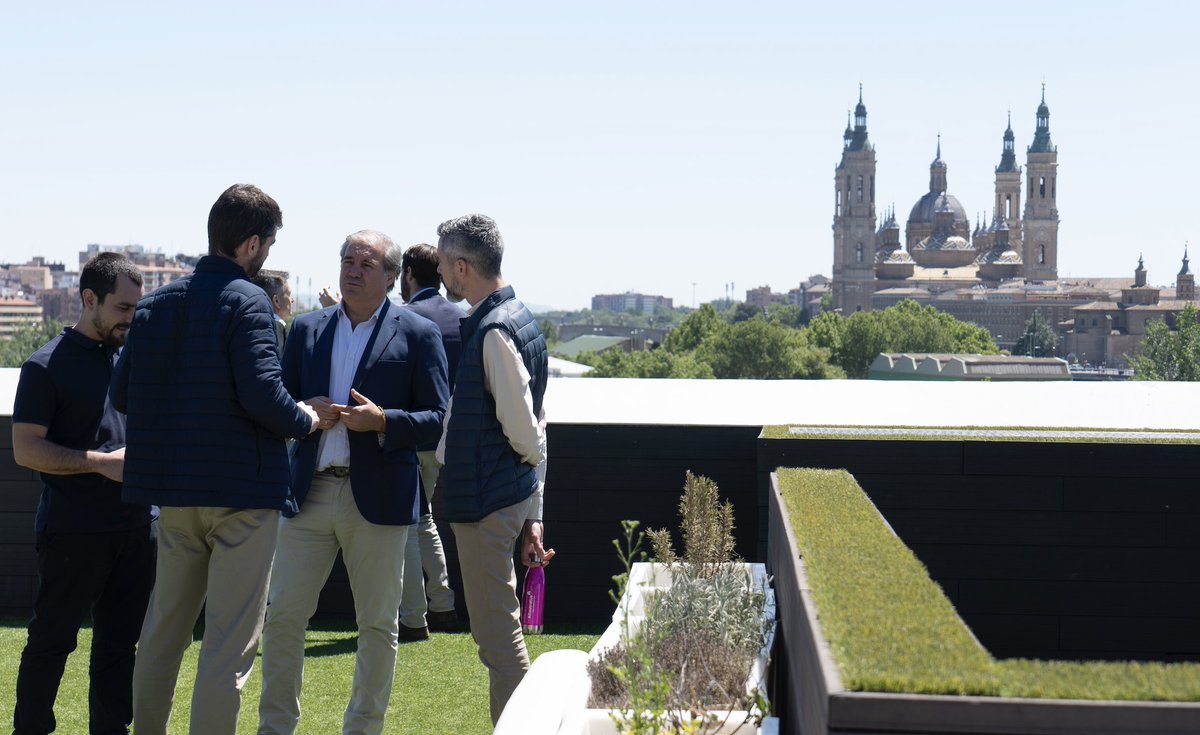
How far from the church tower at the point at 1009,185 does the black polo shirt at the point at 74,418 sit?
16033 cm

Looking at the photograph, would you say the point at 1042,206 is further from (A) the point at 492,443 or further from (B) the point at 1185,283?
(A) the point at 492,443

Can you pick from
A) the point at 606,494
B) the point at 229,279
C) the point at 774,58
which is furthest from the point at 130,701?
the point at 774,58

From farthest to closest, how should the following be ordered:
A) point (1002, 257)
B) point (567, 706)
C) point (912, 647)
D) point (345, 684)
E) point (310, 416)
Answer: point (1002, 257)
point (345, 684)
point (310, 416)
point (567, 706)
point (912, 647)

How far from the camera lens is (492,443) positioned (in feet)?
11.2

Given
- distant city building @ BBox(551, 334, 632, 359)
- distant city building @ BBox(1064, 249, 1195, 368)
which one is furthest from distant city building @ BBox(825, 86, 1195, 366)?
distant city building @ BBox(551, 334, 632, 359)

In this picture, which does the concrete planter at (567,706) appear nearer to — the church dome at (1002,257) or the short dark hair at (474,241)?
the short dark hair at (474,241)

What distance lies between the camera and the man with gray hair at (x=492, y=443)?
133 inches

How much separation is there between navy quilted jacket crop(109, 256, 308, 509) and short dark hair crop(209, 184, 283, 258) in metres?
0.09

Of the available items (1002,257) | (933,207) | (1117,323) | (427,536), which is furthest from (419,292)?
(933,207)

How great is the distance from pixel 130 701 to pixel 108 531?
1.67 feet

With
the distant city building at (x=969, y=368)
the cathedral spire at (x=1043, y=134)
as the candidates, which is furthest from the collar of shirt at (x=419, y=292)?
the cathedral spire at (x=1043, y=134)

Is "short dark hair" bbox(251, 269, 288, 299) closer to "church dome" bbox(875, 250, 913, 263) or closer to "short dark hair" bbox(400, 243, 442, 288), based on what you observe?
"short dark hair" bbox(400, 243, 442, 288)

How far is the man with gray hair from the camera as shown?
3.38m

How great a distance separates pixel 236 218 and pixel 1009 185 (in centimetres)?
16293
